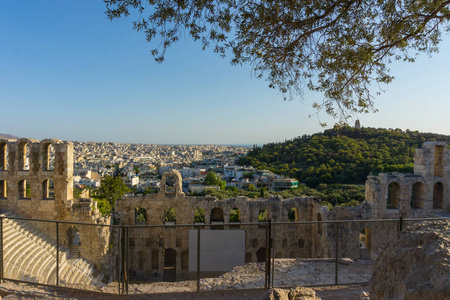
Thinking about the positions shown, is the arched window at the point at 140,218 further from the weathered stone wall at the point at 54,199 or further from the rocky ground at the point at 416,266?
the rocky ground at the point at 416,266

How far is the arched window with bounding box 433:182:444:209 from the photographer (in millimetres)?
20078

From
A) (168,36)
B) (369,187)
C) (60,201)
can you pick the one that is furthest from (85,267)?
(369,187)

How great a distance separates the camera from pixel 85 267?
48.9 feet

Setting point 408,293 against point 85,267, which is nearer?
point 408,293

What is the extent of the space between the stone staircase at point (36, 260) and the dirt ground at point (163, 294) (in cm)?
460

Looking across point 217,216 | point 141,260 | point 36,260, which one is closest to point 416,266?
point 36,260

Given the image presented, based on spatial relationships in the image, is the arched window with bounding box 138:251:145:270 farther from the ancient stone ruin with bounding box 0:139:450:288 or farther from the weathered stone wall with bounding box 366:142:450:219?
the weathered stone wall with bounding box 366:142:450:219

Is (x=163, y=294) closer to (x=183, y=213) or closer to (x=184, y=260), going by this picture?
(x=183, y=213)

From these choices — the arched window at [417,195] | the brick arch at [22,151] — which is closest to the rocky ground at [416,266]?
the brick arch at [22,151]

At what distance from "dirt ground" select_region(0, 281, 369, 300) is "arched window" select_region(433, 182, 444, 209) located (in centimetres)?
1810

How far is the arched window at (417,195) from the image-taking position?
19.5m

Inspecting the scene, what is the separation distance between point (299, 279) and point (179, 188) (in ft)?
38.8

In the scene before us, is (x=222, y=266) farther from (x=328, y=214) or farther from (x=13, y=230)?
(x=13, y=230)

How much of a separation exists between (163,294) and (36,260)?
9692 mm
